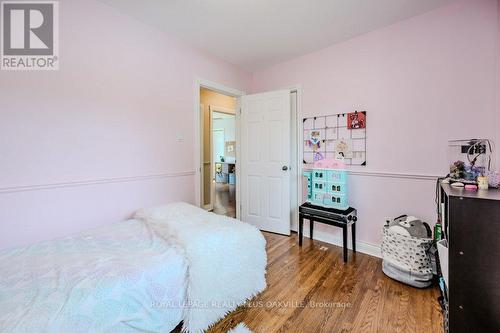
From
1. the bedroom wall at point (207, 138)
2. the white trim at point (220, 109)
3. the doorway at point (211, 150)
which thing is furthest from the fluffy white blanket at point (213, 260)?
the white trim at point (220, 109)

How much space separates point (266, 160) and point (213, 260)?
76.0 inches

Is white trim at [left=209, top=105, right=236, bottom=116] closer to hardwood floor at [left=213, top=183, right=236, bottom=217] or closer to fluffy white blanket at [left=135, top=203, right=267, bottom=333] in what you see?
hardwood floor at [left=213, top=183, right=236, bottom=217]

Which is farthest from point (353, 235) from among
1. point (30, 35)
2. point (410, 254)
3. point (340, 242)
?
point (30, 35)

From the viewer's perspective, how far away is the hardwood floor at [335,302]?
1507 millimetres

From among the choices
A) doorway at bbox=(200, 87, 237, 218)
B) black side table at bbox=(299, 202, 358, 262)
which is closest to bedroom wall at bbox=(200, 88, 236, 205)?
doorway at bbox=(200, 87, 237, 218)

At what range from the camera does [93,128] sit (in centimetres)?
199

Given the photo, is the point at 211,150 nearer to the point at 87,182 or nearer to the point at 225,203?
the point at 225,203

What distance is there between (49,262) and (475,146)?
321 cm

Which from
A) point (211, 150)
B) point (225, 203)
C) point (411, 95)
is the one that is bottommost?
point (225, 203)

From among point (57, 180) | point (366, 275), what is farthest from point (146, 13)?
point (366, 275)

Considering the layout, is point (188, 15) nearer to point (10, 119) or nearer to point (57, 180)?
point (10, 119)

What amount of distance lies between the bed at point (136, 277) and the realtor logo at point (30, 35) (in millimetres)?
1383

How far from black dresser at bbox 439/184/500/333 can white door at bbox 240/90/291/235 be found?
196 cm

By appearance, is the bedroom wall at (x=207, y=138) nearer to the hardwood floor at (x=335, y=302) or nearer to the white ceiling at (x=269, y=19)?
the white ceiling at (x=269, y=19)
